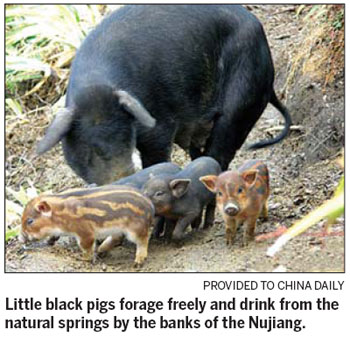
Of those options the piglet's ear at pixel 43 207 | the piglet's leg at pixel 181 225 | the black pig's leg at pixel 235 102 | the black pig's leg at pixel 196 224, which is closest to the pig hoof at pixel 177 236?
the piglet's leg at pixel 181 225

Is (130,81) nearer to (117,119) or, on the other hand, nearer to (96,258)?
(117,119)

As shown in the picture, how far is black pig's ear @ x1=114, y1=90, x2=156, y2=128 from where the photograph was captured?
623cm

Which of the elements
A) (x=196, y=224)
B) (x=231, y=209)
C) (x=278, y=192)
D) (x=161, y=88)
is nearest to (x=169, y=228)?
(x=196, y=224)

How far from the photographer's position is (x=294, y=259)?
5.29 metres

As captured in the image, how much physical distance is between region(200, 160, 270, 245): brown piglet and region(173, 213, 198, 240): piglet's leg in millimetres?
371

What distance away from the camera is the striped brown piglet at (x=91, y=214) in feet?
18.2

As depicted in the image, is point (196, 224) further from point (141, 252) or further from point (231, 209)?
point (231, 209)

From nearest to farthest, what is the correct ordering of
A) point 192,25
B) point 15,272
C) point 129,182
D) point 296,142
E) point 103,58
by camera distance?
point 15,272
point 129,182
point 103,58
point 192,25
point 296,142

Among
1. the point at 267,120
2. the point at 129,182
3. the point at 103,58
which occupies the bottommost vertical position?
the point at 267,120

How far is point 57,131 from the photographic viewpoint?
6.25 metres

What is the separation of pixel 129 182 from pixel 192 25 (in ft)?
5.33

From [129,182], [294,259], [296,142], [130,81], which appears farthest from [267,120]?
[294,259]

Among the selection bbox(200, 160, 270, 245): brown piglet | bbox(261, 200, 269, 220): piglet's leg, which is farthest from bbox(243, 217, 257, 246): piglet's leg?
bbox(261, 200, 269, 220): piglet's leg

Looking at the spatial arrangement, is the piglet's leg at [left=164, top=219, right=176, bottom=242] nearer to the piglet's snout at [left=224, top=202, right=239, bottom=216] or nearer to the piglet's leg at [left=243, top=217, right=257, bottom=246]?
the piglet's leg at [left=243, top=217, right=257, bottom=246]
